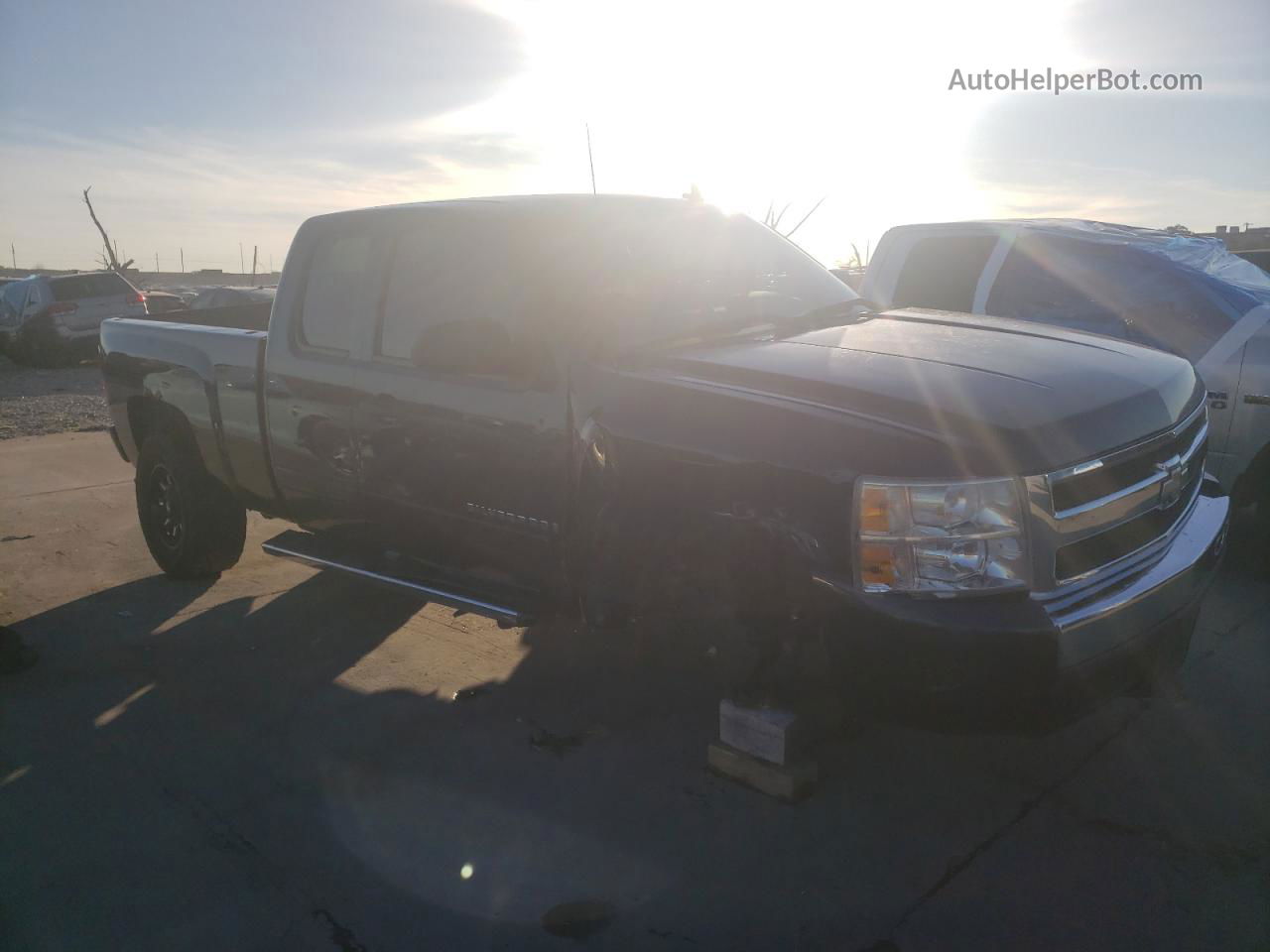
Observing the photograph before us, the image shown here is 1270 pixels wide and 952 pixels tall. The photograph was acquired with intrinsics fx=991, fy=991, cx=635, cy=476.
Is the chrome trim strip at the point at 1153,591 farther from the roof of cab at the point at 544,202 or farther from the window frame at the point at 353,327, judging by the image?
the window frame at the point at 353,327

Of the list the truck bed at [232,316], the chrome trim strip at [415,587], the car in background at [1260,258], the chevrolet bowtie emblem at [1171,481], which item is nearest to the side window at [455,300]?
the chrome trim strip at [415,587]

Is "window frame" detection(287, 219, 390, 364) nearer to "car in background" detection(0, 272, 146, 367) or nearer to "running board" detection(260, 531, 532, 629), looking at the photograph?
"running board" detection(260, 531, 532, 629)

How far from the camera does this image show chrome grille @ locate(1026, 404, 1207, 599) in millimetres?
2549

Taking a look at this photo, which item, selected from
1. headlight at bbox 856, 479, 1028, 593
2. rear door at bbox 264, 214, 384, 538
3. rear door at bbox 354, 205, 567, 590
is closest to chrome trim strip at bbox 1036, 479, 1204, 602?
headlight at bbox 856, 479, 1028, 593

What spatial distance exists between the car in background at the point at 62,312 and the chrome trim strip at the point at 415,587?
15765mm

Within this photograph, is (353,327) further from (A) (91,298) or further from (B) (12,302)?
(B) (12,302)

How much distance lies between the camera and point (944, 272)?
631 cm

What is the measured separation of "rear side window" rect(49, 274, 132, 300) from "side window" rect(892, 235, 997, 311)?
1678cm

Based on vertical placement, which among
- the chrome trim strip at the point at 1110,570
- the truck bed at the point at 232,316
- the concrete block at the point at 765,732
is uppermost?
the truck bed at the point at 232,316

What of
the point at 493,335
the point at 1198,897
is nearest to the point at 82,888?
the point at 493,335

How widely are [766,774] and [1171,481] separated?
1537 millimetres

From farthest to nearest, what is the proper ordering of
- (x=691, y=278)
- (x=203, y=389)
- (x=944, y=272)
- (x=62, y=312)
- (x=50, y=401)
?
(x=62, y=312) → (x=50, y=401) → (x=944, y=272) → (x=203, y=389) → (x=691, y=278)

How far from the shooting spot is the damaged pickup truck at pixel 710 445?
8.29 feet

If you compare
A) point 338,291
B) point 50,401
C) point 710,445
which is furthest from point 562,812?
point 50,401
